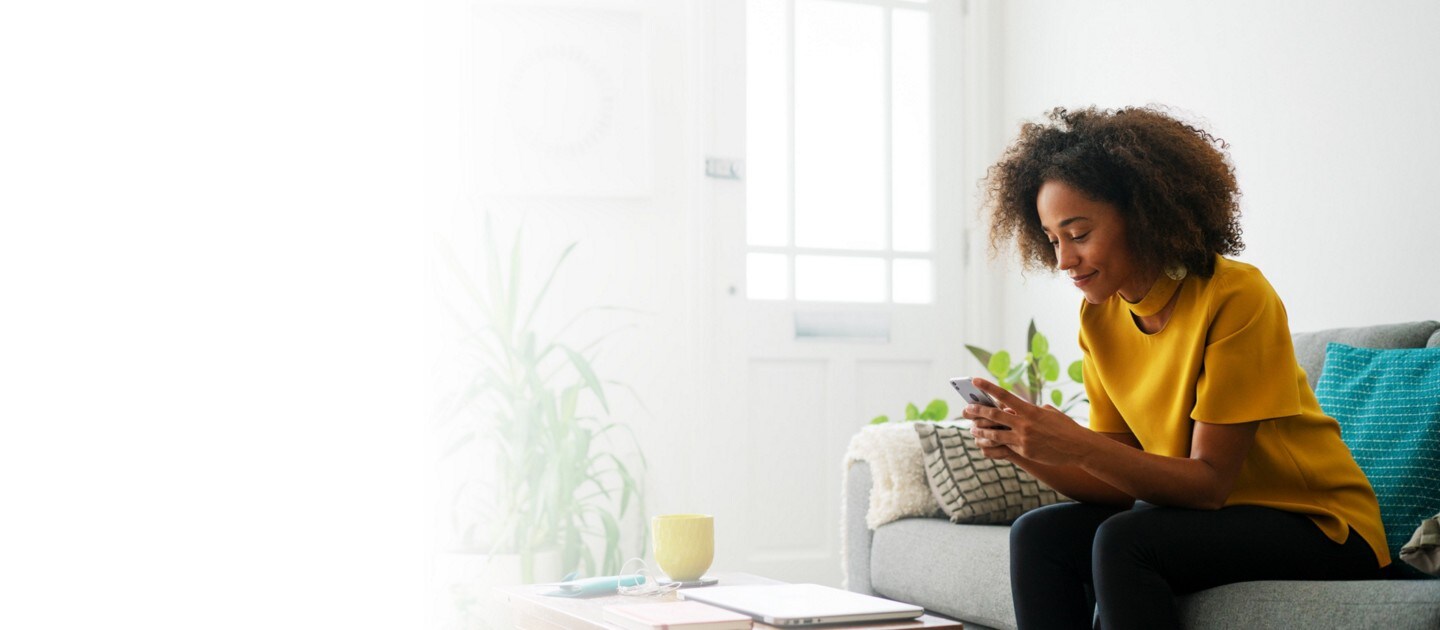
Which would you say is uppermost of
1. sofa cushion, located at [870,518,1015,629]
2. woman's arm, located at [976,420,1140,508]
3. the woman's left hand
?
the woman's left hand

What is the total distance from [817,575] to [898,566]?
1.53 meters

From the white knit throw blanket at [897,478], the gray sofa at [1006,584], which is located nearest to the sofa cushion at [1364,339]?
the gray sofa at [1006,584]

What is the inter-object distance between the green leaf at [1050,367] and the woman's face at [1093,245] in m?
1.42

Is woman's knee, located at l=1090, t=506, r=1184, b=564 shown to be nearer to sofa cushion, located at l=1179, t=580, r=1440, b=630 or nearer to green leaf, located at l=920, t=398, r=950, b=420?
sofa cushion, located at l=1179, t=580, r=1440, b=630

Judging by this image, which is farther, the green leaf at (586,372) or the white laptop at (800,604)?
the green leaf at (586,372)

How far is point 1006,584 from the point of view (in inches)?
82.9

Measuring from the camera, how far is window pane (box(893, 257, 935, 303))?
13.5ft

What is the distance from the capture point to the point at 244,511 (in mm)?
3301

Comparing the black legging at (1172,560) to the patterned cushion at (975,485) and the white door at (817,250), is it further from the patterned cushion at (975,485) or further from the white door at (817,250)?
the white door at (817,250)

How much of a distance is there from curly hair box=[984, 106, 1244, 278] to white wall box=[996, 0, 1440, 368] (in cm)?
126

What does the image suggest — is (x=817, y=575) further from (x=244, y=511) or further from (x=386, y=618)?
(x=244, y=511)

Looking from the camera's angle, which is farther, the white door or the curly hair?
the white door

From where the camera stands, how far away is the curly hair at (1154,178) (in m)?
1.58

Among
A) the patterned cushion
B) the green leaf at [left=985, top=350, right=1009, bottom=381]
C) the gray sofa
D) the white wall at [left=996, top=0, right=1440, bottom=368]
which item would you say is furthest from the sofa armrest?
the white wall at [left=996, top=0, right=1440, bottom=368]
